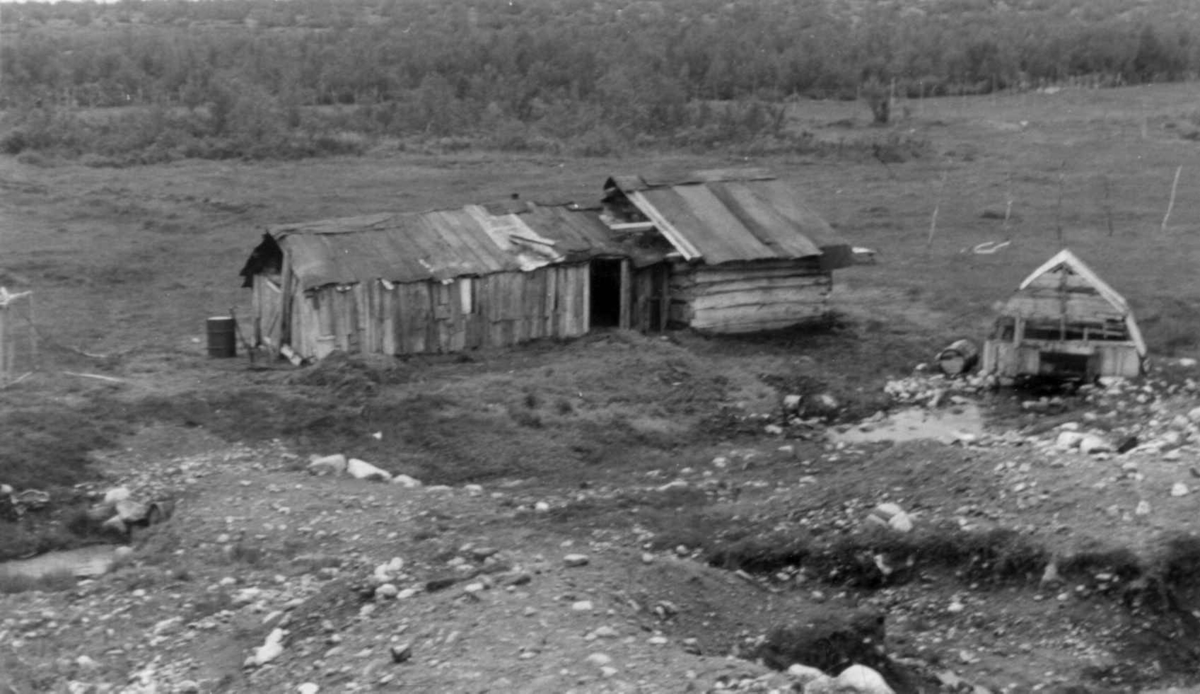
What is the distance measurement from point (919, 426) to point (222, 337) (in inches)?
331

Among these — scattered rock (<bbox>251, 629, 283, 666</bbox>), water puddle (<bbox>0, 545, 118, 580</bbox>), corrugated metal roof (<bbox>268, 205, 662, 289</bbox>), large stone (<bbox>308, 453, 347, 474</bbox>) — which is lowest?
water puddle (<bbox>0, 545, 118, 580</bbox>)

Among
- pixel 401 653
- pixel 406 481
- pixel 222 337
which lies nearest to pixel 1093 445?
pixel 406 481

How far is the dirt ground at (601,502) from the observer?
1122cm

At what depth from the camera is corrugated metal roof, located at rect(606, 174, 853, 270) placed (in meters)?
21.3

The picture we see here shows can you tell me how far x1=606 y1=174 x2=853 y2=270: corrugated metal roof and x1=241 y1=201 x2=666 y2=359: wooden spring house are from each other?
530 millimetres

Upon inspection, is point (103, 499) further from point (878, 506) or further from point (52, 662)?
point (878, 506)

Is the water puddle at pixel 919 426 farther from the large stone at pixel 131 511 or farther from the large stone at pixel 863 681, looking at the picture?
the large stone at pixel 131 511

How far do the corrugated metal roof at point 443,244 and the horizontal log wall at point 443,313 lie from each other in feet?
0.52

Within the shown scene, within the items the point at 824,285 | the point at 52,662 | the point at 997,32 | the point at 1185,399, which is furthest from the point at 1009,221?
the point at 997,32

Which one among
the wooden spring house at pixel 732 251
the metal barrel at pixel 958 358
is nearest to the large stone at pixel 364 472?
the wooden spring house at pixel 732 251

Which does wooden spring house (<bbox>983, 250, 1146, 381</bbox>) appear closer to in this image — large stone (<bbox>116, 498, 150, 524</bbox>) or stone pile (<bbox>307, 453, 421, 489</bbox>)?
stone pile (<bbox>307, 453, 421, 489</bbox>)

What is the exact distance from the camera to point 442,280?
19.8 metres

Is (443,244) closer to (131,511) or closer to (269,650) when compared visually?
(131,511)

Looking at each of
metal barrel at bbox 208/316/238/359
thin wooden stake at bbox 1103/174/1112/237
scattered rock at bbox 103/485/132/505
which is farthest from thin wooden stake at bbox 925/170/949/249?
scattered rock at bbox 103/485/132/505
